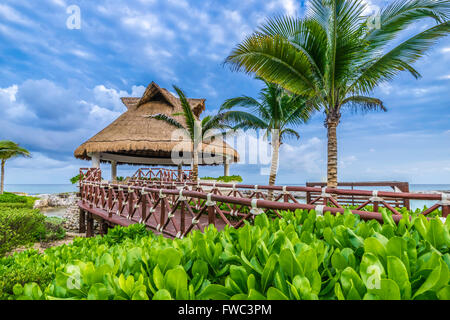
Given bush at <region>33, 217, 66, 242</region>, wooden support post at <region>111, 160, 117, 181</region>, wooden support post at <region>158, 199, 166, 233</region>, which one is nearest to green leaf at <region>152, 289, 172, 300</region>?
wooden support post at <region>158, 199, 166, 233</region>

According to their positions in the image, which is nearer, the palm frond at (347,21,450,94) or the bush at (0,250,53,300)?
the bush at (0,250,53,300)

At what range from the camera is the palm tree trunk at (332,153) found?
21.4 ft

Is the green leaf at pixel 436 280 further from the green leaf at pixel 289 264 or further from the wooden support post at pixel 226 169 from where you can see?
the wooden support post at pixel 226 169

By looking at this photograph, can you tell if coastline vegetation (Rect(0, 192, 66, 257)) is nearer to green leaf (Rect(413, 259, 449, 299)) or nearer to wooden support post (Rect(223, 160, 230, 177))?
green leaf (Rect(413, 259, 449, 299))

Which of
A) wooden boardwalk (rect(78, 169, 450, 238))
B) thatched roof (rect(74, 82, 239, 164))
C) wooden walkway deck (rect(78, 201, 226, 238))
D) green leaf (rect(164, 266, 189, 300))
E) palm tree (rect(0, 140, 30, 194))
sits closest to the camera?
green leaf (rect(164, 266, 189, 300))

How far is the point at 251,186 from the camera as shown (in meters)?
7.27

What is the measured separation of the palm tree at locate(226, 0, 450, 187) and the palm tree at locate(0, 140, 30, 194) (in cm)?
2369

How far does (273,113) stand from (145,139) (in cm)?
851

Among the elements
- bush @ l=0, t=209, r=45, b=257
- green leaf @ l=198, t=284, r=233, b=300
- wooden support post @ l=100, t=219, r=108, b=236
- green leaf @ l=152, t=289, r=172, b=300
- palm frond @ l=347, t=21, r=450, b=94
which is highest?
palm frond @ l=347, t=21, r=450, b=94

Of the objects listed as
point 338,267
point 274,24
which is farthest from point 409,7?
point 338,267

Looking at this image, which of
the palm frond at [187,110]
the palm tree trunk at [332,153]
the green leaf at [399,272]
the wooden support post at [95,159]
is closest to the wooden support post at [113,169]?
the wooden support post at [95,159]

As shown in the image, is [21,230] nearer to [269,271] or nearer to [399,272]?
[269,271]

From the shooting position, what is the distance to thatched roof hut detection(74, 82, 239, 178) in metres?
15.4
